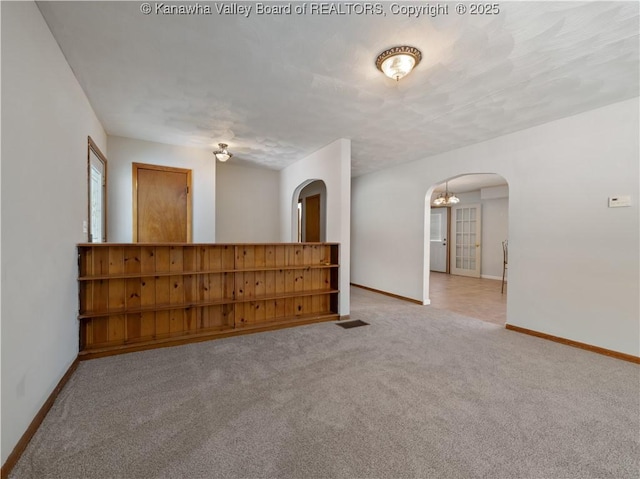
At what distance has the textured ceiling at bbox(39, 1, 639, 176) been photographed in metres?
1.84

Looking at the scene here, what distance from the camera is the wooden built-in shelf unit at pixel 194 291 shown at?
112 inches

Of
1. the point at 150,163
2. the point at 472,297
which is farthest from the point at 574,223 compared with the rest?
the point at 150,163

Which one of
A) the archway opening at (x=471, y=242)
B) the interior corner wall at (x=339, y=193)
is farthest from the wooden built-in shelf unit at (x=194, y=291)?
the archway opening at (x=471, y=242)

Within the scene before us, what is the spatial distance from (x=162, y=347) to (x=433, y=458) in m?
2.69

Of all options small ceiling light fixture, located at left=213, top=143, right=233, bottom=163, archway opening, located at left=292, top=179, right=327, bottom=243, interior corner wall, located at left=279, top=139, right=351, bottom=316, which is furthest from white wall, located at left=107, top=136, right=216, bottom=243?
archway opening, located at left=292, top=179, right=327, bottom=243

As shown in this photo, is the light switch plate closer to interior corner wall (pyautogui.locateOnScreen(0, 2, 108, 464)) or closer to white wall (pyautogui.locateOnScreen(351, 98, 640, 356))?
white wall (pyautogui.locateOnScreen(351, 98, 640, 356))

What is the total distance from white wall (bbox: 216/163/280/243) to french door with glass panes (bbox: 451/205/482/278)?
5963mm

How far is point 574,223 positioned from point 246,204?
204 inches

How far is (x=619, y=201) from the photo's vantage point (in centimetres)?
286

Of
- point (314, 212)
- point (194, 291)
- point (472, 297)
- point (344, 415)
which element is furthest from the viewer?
point (314, 212)

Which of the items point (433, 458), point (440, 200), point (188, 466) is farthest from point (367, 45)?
point (440, 200)

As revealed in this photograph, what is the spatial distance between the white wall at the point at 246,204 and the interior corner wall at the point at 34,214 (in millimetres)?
3179

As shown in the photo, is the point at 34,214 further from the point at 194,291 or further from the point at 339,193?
the point at 339,193

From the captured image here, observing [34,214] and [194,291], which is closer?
[34,214]
